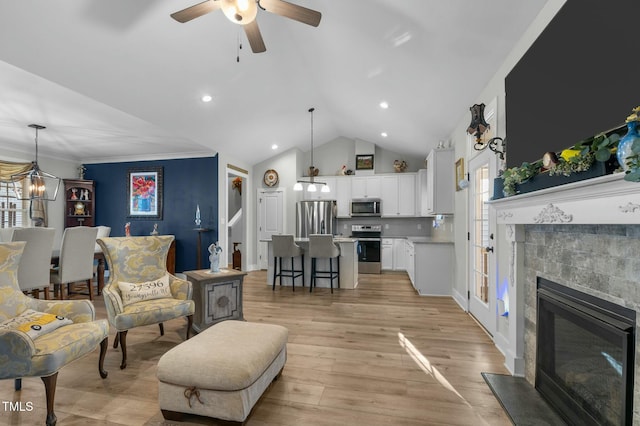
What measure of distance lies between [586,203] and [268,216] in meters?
A: 6.44

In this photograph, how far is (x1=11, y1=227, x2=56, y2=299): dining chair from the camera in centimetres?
335

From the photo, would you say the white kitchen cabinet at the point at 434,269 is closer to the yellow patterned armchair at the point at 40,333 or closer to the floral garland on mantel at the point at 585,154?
the floral garland on mantel at the point at 585,154

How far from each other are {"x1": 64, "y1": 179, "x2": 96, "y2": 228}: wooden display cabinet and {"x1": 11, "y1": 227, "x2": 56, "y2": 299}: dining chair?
2.91 m

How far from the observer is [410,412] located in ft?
6.15

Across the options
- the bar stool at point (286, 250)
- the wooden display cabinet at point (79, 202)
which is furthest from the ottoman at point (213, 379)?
the wooden display cabinet at point (79, 202)

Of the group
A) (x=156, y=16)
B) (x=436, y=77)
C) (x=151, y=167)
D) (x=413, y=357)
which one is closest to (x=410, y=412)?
(x=413, y=357)

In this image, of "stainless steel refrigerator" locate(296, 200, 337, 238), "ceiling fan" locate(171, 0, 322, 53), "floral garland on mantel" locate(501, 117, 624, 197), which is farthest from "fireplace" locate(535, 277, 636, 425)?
"stainless steel refrigerator" locate(296, 200, 337, 238)

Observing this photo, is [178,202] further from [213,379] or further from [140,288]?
[213,379]

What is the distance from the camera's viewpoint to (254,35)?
2332 millimetres

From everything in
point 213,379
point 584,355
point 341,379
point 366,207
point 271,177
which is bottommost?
point 341,379

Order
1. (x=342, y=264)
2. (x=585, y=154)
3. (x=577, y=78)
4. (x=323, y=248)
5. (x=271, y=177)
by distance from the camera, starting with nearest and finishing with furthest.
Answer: (x=585, y=154), (x=577, y=78), (x=323, y=248), (x=342, y=264), (x=271, y=177)

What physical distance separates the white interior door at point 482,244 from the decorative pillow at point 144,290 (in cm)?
329

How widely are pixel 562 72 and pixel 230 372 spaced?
101 inches

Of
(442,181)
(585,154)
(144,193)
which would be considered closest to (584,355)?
(585,154)
